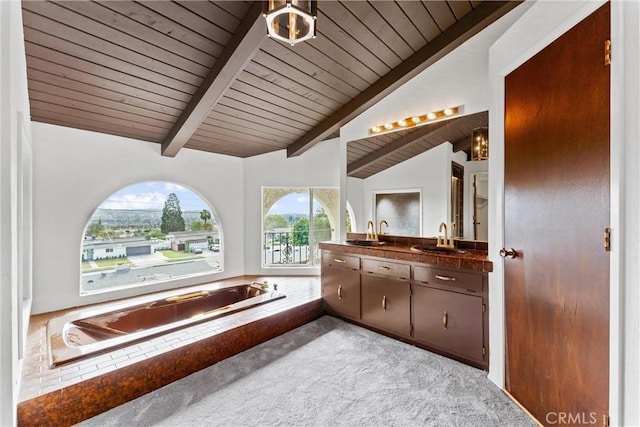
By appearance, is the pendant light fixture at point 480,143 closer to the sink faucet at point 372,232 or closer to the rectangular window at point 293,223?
the sink faucet at point 372,232

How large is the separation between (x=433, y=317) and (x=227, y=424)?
5.85 feet

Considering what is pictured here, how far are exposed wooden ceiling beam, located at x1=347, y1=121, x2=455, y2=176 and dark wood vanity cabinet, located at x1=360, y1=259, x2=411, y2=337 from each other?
132 centimetres

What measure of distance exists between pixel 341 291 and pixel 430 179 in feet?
5.24

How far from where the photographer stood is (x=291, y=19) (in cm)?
150

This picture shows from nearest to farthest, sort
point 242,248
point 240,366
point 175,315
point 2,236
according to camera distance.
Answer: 1. point 2,236
2. point 240,366
3. point 175,315
4. point 242,248

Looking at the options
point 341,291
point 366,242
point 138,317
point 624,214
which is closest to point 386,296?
point 341,291

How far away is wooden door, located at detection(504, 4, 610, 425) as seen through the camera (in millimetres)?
1290

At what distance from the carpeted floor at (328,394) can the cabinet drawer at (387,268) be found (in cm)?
68

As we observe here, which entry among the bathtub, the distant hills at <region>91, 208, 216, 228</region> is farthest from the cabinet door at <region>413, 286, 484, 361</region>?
the distant hills at <region>91, 208, 216, 228</region>

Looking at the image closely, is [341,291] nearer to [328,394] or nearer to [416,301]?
[416,301]

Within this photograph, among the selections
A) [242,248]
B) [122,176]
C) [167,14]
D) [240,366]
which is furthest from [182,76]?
[242,248]

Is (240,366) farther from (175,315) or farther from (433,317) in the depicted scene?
(433,317)

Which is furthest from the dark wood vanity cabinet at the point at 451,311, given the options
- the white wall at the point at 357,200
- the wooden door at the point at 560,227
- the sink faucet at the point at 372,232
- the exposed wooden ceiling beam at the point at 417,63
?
the exposed wooden ceiling beam at the point at 417,63

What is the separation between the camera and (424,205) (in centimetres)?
306
